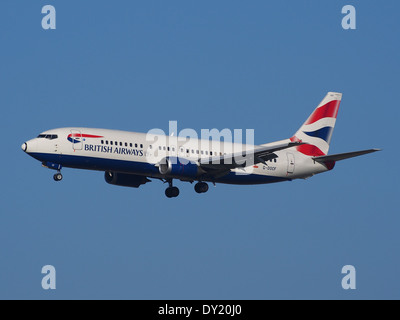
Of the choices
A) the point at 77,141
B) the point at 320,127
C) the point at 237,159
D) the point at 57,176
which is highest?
the point at 320,127

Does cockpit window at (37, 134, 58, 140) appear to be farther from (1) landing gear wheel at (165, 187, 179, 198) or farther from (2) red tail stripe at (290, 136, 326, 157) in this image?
(2) red tail stripe at (290, 136, 326, 157)

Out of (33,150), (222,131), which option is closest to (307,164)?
(222,131)

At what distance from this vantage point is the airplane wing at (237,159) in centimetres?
7570

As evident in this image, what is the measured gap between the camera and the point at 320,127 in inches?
3403

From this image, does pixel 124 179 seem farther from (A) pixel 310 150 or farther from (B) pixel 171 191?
(A) pixel 310 150

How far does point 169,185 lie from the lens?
267ft

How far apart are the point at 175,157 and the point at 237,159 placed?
200 inches

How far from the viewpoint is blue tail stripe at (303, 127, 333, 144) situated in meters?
86.0

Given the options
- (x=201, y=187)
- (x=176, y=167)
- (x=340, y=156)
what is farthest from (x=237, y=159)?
(x=340, y=156)

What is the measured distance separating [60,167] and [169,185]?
11.7m

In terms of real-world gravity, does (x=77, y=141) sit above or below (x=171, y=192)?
above

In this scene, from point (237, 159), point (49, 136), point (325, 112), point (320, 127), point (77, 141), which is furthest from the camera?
point (325, 112)

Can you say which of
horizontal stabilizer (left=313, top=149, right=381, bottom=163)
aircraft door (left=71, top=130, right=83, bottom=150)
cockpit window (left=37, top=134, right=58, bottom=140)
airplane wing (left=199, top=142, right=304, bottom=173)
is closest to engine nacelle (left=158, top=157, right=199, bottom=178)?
airplane wing (left=199, top=142, right=304, bottom=173)

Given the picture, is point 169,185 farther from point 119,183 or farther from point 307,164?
point 307,164
